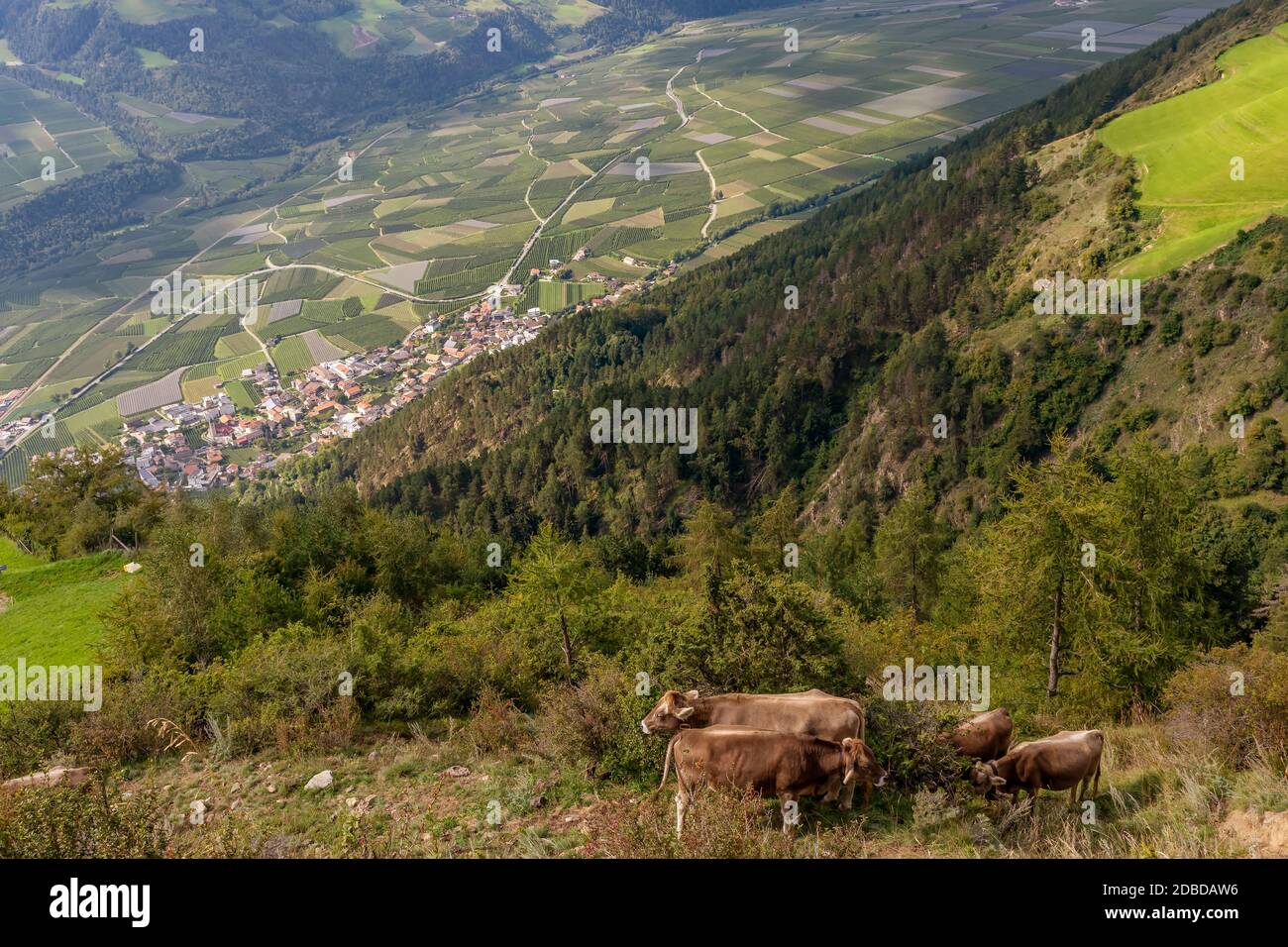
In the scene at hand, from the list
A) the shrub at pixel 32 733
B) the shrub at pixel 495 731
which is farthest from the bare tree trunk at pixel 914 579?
the shrub at pixel 32 733

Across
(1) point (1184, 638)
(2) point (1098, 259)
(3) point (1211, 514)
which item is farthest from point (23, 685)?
(2) point (1098, 259)

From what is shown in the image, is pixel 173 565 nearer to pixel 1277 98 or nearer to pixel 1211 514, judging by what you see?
pixel 1211 514

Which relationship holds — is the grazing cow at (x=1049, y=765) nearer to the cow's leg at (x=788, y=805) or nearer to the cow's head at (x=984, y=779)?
the cow's head at (x=984, y=779)

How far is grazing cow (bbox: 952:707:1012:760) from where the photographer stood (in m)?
12.7

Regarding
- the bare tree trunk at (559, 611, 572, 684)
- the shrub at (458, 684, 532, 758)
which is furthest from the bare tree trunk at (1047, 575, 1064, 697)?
the shrub at (458, 684, 532, 758)

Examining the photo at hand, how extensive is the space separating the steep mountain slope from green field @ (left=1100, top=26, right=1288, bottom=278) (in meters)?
3.43

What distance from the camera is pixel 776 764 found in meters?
10.7

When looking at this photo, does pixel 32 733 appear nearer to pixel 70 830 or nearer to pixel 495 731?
pixel 495 731

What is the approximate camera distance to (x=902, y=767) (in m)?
11.8

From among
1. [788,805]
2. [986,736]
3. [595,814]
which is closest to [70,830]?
[595,814]

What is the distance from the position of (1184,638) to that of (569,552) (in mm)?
20834

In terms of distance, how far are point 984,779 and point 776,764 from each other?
3813mm

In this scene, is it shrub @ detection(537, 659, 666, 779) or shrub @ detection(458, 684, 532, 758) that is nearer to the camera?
shrub @ detection(537, 659, 666, 779)

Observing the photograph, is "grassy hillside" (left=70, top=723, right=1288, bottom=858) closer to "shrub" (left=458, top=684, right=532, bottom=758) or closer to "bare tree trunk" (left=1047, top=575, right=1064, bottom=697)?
"shrub" (left=458, top=684, right=532, bottom=758)
